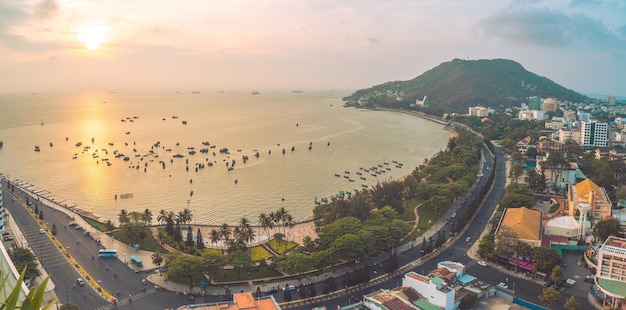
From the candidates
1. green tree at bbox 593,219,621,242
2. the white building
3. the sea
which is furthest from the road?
green tree at bbox 593,219,621,242

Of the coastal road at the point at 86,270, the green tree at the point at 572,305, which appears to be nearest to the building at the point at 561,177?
the green tree at the point at 572,305

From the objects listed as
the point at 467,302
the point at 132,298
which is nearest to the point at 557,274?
the point at 467,302

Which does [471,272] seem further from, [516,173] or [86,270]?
[516,173]

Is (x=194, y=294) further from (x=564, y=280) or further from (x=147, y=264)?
(x=564, y=280)

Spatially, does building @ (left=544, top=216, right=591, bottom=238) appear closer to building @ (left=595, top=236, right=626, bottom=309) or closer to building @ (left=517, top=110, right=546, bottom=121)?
building @ (left=595, top=236, right=626, bottom=309)

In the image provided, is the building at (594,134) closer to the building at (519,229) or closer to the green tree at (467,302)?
the building at (519,229)

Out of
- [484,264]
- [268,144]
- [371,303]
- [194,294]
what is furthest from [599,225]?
[268,144]
